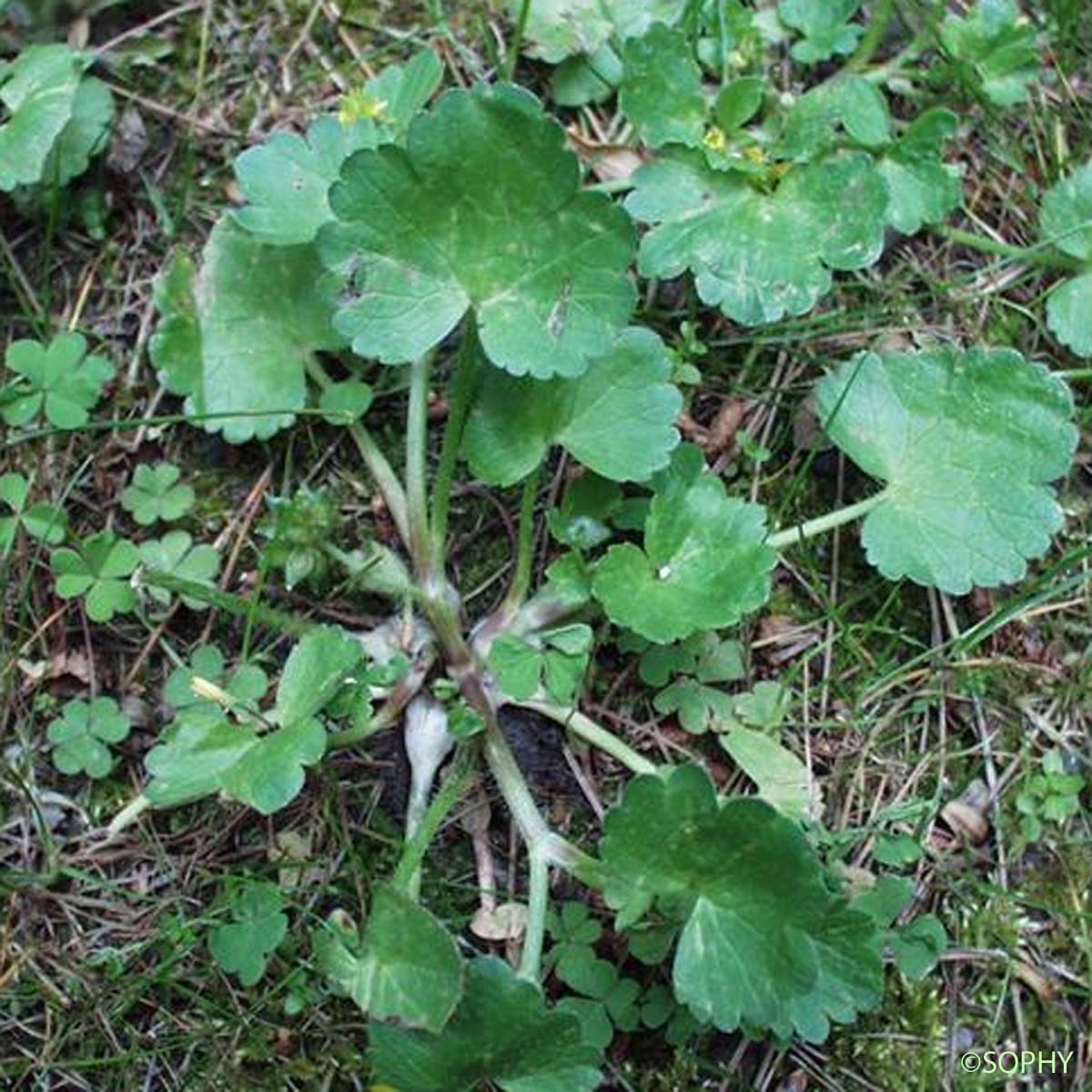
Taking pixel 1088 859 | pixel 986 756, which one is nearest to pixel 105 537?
pixel 986 756

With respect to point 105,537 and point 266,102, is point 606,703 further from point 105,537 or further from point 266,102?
point 266,102

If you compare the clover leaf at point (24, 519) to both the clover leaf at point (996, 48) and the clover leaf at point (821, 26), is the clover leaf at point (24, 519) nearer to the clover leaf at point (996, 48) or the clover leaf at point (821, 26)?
the clover leaf at point (821, 26)

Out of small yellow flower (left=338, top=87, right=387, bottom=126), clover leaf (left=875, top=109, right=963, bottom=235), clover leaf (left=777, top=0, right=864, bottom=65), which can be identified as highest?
small yellow flower (left=338, top=87, right=387, bottom=126)

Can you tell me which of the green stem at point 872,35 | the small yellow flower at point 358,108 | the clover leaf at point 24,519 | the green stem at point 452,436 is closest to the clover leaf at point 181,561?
the clover leaf at point 24,519

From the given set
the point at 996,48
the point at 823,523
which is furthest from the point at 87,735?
the point at 996,48

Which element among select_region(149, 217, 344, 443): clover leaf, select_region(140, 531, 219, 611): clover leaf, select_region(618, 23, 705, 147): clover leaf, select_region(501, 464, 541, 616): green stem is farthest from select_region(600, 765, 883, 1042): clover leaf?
select_region(618, 23, 705, 147): clover leaf

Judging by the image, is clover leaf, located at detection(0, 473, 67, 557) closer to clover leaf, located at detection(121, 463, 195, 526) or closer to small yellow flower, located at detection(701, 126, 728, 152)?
clover leaf, located at detection(121, 463, 195, 526)
